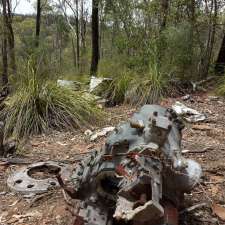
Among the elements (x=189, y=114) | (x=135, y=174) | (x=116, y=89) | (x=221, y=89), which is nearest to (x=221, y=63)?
(x=221, y=89)

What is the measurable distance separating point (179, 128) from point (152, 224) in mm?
917

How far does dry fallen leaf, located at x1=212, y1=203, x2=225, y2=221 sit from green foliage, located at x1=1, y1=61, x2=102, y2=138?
98.6 inches

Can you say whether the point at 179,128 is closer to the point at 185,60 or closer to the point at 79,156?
the point at 79,156

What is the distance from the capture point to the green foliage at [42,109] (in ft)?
15.7

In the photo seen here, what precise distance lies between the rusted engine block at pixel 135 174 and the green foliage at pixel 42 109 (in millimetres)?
2529

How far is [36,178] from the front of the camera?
3.38 m

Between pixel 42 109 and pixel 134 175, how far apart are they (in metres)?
3.18

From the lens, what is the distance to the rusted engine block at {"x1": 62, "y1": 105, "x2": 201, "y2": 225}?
1.93 metres

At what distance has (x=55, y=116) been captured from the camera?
4.94m

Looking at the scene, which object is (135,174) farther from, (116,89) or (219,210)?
(116,89)

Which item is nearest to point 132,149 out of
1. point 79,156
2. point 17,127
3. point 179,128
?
point 179,128

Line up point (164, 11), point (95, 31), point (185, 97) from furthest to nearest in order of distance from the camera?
1. point (95, 31)
2. point (164, 11)
3. point (185, 97)

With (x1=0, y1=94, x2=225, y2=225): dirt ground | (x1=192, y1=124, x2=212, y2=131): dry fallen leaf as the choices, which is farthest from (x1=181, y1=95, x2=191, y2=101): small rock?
(x1=192, y1=124, x2=212, y2=131): dry fallen leaf

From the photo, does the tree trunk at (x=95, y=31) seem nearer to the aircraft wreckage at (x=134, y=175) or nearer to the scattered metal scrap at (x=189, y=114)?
the scattered metal scrap at (x=189, y=114)
